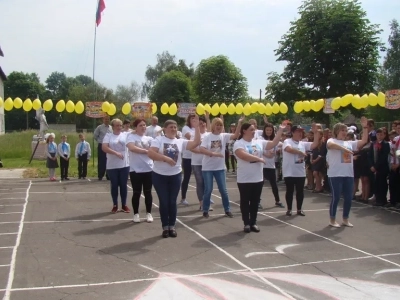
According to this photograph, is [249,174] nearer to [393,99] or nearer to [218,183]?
[218,183]

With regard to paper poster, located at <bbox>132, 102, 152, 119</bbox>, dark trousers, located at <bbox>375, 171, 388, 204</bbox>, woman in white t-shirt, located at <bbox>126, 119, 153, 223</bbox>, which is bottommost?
dark trousers, located at <bbox>375, 171, 388, 204</bbox>

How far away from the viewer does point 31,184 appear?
15930mm

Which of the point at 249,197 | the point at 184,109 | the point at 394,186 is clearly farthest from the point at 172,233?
the point at 184,109

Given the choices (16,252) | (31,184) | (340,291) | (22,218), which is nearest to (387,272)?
(340,291)

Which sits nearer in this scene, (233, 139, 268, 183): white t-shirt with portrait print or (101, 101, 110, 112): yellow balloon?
(233, 139, 268, 183): white t-shirt with portrait print

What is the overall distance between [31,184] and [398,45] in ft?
195

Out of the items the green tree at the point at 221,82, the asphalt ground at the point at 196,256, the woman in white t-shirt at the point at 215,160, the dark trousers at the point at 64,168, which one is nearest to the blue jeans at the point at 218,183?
the woman in white t-shirt at the point at 215,160

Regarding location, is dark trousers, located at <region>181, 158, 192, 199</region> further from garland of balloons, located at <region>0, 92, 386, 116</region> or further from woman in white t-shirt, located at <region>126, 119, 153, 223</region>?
garland of balloons, located at <region>0, 92, 386, 116</region>

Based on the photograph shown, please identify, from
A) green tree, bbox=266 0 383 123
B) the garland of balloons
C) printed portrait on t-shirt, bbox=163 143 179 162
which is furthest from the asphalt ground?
green tree, bbox=266 0 383 123

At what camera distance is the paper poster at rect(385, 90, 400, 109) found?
45.6 feet

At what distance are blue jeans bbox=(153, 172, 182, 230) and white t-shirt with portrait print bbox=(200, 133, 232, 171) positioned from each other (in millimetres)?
1440

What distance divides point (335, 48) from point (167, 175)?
86.5ft

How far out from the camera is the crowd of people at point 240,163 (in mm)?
8047

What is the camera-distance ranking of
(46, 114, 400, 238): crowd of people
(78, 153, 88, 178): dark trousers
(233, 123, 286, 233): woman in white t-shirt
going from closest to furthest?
1. (46, 114, 400, 238): crowd of people
2. (233, 123, 286, 233): woman in white t-shirt
3. (78, 153, 88, 178): dark trousers
